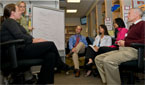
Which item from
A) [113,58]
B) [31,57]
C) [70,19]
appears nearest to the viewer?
[31,57]

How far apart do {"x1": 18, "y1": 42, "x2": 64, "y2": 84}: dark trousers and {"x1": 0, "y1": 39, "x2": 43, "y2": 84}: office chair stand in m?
0.05

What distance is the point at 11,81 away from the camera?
57.4 inches

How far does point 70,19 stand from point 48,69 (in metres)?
7.99

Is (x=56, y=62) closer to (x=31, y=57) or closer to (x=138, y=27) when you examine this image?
(x=31, y=57)

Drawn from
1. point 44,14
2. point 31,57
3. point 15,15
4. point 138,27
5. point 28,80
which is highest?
point 44,14

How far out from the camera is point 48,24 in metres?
2.95

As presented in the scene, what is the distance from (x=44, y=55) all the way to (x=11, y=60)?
32cm

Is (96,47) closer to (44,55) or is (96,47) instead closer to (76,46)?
(76,46)

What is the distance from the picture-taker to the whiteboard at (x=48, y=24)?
2.77 m

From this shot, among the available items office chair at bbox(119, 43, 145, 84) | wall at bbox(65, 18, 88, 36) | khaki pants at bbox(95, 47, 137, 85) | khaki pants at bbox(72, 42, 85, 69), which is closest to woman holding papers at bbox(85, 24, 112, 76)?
khaki pants at bbox(72, 42, 85, 69)

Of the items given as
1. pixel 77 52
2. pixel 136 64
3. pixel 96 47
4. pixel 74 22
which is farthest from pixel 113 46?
pixel 74 22

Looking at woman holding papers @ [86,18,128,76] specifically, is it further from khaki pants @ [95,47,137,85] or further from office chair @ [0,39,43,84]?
office chair @ [0,39,43,84]

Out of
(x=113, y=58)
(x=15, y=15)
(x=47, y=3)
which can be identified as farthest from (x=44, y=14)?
(x=113, y=58)

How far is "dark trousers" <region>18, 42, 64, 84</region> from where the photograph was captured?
1.33 m
